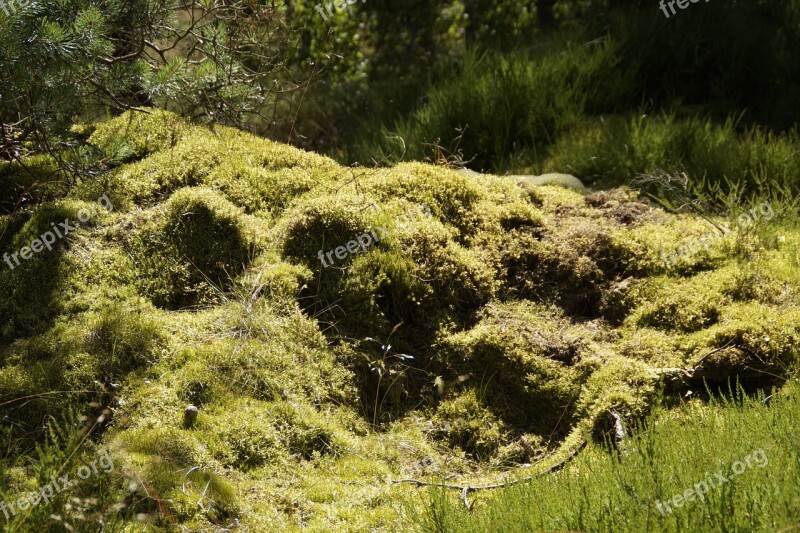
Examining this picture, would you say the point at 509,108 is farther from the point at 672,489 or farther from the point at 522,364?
the point at 672,489

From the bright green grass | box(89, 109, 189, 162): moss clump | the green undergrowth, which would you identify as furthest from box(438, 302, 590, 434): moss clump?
box(89, 109, 189, 162): moss clump

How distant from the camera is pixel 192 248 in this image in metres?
4.58

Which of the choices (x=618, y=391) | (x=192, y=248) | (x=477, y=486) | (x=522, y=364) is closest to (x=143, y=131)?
(x=192, y=248)

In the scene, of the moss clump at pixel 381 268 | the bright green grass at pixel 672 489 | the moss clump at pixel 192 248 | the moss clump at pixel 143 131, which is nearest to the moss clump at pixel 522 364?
the moss clump at pixel 381 268

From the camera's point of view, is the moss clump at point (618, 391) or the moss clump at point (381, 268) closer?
the moss clump at point (618, 391)

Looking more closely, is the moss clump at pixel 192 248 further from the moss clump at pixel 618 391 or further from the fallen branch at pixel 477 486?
the moss clump at pixel 618 391

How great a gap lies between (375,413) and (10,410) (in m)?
1.70

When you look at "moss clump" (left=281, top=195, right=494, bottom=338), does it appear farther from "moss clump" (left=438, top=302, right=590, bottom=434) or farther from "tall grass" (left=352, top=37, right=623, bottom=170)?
"tall grass" (left=352, top=37, right=623, bottom=170)

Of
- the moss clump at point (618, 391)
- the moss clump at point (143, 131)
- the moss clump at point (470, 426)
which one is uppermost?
the moss clump at point (143, 131)

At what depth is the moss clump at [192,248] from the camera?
4438 mm

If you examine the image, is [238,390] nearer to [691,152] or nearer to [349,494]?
[349,494]

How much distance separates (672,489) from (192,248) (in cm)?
289

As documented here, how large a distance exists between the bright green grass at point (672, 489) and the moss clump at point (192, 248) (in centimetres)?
179

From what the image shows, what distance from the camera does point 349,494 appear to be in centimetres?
353
